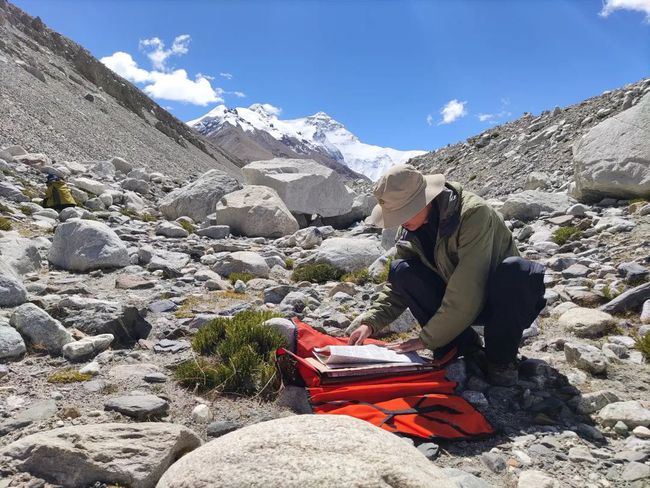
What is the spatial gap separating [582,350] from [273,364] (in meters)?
2.75

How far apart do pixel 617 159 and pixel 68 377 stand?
37.0 ft

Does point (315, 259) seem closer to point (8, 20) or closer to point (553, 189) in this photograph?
point (553, 189)

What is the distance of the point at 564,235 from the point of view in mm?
9531

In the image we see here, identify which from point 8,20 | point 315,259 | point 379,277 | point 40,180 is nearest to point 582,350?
point 379,277

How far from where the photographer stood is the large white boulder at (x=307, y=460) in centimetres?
216

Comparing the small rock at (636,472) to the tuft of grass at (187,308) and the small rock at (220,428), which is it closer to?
the small rock at (220,428)

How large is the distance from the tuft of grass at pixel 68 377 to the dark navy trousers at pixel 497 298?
9.03ft

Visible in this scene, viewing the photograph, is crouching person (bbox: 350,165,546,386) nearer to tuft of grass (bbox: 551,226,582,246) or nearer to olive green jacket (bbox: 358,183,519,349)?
olive green jacket (bbox: 358,183,519,349)

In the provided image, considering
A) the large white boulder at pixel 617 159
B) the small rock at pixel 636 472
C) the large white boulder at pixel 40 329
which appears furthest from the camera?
the large white boulder at pixel 617 159

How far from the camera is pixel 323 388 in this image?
13.5 ft

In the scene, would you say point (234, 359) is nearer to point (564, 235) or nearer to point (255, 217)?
point (564, 235)

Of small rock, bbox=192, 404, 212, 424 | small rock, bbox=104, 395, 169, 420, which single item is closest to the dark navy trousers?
small rock, bbox=192, 404, 212, 424

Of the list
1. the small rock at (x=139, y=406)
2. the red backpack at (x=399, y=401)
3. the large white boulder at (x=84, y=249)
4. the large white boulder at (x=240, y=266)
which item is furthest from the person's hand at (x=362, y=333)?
the large white boulder at (x=84, y=249)

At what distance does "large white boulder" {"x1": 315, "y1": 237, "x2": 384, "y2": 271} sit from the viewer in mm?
9422
